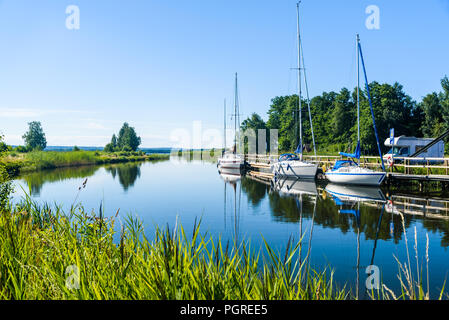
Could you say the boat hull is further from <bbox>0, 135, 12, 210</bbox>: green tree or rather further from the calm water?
<bbox>0, 135, 12, 210</bbox>: green tree

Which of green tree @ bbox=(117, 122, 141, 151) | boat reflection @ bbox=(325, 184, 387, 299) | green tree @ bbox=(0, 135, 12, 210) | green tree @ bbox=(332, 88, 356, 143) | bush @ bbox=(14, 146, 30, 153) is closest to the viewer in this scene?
green tree @ bbox=(0, 135, 12, 210)

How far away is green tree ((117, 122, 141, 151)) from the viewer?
268ft

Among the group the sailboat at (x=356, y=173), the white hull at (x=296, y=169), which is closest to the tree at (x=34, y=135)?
the white hull at (x=296, y=169)

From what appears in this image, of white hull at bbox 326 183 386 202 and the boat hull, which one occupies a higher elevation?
the boat hull

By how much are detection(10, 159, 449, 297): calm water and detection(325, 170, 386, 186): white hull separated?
85 cm

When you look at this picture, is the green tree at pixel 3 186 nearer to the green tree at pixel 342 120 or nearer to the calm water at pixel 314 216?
the calm water at pixel 314 216

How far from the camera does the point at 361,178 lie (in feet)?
78.8

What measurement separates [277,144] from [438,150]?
1274 inches

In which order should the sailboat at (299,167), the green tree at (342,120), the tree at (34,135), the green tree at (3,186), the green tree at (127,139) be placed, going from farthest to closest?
the green tree at (127,139)
the tree at (34,135)
the green tree at (342,120)
the sailboat at (299,167)
the green tree at (3,186)

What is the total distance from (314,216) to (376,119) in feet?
119

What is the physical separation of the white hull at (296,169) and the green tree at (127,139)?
56446 mm

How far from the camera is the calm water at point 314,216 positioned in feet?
30.9

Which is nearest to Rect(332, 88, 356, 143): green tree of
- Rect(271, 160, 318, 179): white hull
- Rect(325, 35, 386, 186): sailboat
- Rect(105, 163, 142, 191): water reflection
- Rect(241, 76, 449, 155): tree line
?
Rect(241, 76, 449, 155): tree line
